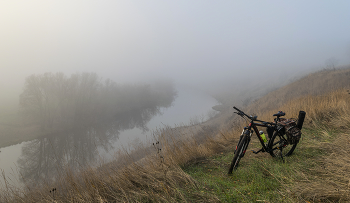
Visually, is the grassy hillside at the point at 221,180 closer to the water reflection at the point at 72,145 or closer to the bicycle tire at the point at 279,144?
the bicycle tire at the point at 279,144

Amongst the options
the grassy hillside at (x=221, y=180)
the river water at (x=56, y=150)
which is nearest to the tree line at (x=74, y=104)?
the river water at (x=56, y=150)

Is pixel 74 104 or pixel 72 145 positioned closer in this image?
pixel 72 145

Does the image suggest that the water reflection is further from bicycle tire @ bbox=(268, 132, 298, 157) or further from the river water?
bicycle tire @ bbox=(268, 132, 298, 157)

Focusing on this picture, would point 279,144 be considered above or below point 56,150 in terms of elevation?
above

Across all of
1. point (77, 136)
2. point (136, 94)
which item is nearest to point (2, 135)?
point (77, 136)

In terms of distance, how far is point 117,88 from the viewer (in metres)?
54.1

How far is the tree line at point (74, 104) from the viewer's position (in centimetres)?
3038

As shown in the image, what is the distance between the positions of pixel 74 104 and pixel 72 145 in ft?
54.0

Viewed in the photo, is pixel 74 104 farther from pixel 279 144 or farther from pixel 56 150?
pixel 279 144

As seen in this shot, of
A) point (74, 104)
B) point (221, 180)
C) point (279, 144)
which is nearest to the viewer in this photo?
point (221, 180)

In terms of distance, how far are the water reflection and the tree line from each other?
685 mm

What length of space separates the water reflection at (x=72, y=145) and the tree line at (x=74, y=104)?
2.25 ft

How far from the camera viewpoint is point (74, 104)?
37375 millimetres

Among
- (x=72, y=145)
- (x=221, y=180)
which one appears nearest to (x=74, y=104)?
(x=72, y=145)
